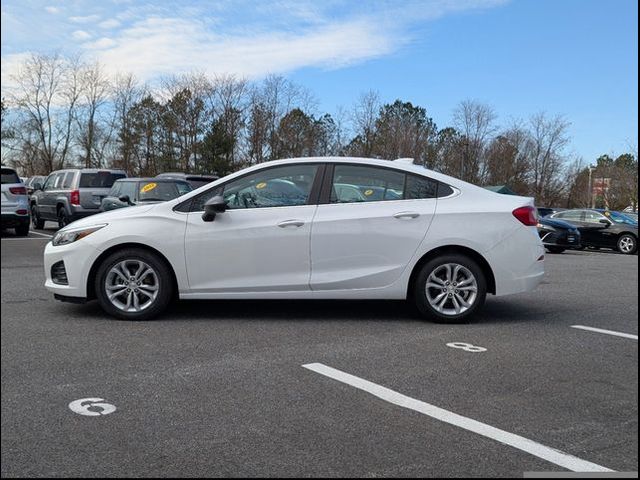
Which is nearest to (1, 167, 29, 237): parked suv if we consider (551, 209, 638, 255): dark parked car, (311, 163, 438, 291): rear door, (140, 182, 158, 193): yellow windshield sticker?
(311, 163, 438, 291): rear door

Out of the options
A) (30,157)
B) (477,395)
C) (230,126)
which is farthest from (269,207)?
(477,395)

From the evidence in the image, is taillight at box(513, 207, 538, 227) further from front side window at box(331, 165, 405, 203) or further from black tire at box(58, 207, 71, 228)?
black tire at box(58, 207, 71, 228)

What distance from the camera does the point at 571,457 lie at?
2758 millimetres

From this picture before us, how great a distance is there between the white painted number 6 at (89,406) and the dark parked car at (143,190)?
706 centimetres

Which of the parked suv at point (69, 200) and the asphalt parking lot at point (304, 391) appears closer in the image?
the asphalt parking lot at point (304, 391)

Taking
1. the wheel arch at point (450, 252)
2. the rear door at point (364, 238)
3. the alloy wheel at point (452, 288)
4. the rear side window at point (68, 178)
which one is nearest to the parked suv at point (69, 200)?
the rear side window at point (68, 178)

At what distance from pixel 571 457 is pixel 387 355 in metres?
2.00

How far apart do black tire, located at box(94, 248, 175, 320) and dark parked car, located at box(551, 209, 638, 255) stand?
16.4 meters

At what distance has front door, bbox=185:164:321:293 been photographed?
5.56 metres

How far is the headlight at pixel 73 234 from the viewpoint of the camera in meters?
5.56

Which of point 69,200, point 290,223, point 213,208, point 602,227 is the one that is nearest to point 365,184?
point 290,223

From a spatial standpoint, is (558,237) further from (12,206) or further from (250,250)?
(12,206)

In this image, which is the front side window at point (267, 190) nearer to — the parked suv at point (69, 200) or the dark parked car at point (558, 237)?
the parked suv at point (69, 200)

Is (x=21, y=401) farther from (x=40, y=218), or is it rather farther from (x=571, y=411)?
(x=40, y=218)
